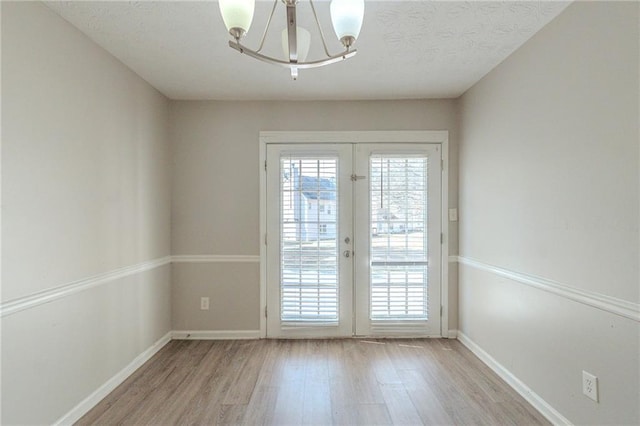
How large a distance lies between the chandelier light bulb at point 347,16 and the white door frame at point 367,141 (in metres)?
1.95

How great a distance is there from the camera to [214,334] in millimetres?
3270

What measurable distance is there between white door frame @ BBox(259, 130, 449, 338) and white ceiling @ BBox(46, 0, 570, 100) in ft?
1.22

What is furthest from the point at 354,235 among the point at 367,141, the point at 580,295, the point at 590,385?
the point at 590,385

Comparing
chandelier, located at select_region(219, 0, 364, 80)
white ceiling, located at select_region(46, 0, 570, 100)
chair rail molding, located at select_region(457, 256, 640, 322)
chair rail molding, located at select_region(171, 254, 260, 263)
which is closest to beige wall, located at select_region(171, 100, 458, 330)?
chair rail molding, located at select_region(171, 254, 260, 263)

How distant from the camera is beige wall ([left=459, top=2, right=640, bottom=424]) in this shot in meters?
1.53

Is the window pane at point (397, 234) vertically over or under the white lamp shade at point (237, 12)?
under

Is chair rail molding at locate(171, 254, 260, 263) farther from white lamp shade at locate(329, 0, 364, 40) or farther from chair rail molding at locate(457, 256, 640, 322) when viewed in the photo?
white lamp shade at locate(329, 0, 364, 40)

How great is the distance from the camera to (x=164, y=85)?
115 inches

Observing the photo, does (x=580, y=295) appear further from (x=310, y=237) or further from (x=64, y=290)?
(x=64, y=290)

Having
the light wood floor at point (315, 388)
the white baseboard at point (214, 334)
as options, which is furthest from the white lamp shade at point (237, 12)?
the white baseboard at point (214, 334)

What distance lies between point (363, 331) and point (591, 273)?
2.03m

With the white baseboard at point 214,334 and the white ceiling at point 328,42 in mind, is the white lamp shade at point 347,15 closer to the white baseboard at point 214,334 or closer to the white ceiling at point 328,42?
the white ceiling at point 328,42

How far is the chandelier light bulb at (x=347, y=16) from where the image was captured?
4.07 feet

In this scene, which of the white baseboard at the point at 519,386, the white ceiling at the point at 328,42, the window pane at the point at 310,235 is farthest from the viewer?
the window pane at the point at 310,235
